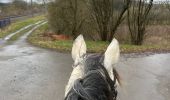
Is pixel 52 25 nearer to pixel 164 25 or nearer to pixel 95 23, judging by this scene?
pixel 95 23

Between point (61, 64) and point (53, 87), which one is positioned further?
point (61, 64)

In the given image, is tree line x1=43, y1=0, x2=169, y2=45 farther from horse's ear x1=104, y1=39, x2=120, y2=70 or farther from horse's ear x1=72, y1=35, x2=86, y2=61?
horse's ear x1=104, y1=39, x2=120, y2=70

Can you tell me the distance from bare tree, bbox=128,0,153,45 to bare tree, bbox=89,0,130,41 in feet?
4.09

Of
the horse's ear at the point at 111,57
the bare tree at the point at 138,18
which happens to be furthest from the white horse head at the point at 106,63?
the bare tree at the point at 138,18

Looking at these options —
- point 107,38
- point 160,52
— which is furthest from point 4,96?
point 107,38

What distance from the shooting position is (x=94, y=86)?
175cm

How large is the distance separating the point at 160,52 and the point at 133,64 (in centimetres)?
336

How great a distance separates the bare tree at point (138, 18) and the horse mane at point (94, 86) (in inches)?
703

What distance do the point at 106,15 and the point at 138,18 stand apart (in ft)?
8.09

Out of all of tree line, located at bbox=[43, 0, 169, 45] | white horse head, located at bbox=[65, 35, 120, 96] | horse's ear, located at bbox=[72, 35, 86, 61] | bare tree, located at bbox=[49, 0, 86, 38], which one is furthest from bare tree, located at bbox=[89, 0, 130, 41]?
white horse head, located at bbox=[65, 35, 120, 96]

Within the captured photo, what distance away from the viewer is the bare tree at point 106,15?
730 inches

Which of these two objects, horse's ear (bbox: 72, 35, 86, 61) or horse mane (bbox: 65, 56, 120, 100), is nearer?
horse mane (bbox: 65, 56, 120, 100)

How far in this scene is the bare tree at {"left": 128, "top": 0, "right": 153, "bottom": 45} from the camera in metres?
19.7

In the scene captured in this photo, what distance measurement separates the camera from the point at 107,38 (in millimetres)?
19734
